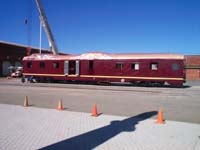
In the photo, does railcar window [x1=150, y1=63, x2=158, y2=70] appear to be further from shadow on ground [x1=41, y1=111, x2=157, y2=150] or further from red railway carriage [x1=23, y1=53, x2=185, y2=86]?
shadow on ground [x1=41, y1=111, x2=157, y2=150]

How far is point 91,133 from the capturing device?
7129mm

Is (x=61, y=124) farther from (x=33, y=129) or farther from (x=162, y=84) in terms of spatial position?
(x=162, y=84)

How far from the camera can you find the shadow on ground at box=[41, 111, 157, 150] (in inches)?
233

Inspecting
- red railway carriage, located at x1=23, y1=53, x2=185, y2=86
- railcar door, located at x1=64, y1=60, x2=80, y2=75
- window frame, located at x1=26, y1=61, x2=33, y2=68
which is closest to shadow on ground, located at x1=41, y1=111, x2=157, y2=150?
red railway carriage, located at x1=23, y1=53, x2=185, y2=86

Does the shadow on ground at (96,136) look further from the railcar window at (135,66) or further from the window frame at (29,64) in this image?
the window frame at (29,64)

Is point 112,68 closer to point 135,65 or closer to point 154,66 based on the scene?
point 135,65

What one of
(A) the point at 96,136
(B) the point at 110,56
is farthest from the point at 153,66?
(A) the point at 96,136

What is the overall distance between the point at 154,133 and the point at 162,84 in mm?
20058

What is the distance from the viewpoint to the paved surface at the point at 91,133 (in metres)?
6.00

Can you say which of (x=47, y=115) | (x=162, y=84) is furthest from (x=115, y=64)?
(x=47, y=115)

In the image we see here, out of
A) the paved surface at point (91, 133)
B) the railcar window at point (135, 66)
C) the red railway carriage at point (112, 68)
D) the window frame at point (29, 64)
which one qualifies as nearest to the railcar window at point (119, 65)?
the red railway carriage at point (112, 68)

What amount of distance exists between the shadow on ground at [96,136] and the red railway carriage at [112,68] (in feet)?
56.1

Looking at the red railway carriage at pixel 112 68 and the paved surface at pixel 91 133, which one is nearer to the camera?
the paved surface at pixel 91 133

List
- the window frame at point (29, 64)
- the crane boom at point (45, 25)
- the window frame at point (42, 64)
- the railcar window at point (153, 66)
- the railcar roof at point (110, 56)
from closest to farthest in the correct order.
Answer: the railcar roof at point (110, 56) < the railcar window at point (153, 66) < the window frame at point (42, 64) < the window frame at point (29, 64) < the crane boom at point (45, 25)
